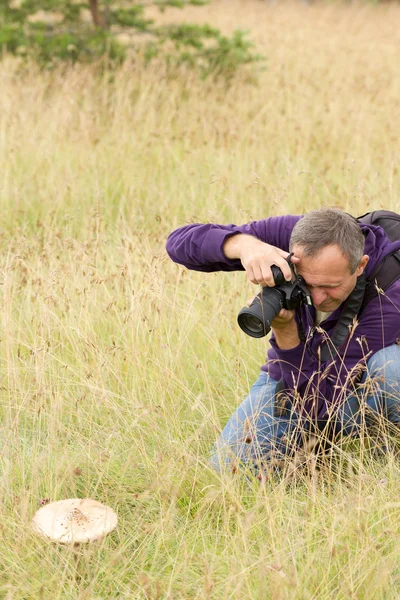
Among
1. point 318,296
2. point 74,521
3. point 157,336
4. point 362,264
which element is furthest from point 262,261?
point 74,521

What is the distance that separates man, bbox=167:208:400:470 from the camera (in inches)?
122

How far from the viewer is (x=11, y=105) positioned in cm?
738

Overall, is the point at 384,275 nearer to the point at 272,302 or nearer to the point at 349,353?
the point at 349,353

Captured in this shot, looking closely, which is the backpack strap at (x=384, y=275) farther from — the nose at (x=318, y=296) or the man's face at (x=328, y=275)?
the nose at (x=318, y=296)

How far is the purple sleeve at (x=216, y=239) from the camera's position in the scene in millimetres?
3494

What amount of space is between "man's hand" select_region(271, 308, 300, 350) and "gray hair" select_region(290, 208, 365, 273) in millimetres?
271

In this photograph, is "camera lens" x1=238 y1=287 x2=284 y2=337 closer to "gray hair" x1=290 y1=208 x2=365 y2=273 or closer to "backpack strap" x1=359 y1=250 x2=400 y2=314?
"gray hair" x1=290 y1=208 x2=365 y2=273

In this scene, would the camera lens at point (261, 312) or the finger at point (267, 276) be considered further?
the finger at point (267, 276)

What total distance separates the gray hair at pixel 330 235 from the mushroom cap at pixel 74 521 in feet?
4.22

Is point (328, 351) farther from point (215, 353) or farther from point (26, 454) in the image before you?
point (26, 454)

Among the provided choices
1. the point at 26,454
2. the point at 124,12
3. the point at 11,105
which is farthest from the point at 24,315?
the point at 124,12

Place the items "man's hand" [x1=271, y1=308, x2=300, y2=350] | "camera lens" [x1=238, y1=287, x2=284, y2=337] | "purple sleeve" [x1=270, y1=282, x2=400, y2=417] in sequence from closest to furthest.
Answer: "camera lens" [x1=238, y1=287, x2=284, y2=337], "man's hand" [x1=271, y1=308, x2=300, y2=350], "purple sleeve" [x1=270, y1=282, x2=400, y2=417]

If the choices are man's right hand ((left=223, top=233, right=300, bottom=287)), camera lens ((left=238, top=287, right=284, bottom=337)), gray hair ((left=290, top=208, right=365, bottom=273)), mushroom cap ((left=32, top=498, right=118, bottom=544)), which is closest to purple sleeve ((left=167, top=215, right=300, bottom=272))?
man's right hand ((left=223, top=233, right=300, bottom=287))

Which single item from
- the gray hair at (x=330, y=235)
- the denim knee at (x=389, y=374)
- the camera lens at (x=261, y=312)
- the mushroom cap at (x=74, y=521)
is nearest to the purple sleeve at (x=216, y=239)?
the gray hair at (x=330, y=235)
